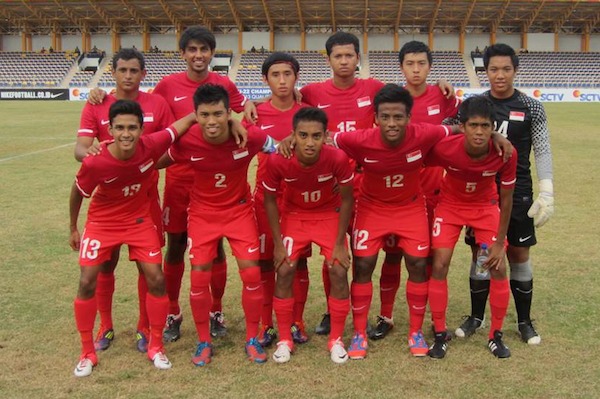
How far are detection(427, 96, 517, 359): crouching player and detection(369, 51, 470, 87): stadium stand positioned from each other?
4015 cm

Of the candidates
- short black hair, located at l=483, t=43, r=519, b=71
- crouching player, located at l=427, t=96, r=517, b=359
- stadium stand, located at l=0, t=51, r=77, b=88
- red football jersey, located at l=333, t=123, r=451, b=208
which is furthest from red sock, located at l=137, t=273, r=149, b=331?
stadium stand, located at l=0, t=51, r=77, b=88

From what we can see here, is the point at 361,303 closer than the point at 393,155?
No

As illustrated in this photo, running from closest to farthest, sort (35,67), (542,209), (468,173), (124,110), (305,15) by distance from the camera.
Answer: (124,110), (468,173), (542,209), (305,15), (35,67)

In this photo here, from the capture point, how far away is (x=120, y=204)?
3916 mm

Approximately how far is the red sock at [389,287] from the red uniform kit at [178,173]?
5.41ft

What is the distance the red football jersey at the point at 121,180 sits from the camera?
369 centimetres

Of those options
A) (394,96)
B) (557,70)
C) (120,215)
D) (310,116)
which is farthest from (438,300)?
(557,70)

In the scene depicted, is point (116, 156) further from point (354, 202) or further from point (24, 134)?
point (24, 134)

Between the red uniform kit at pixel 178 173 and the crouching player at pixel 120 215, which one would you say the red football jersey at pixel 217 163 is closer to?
the crouching player at pixel 120 215

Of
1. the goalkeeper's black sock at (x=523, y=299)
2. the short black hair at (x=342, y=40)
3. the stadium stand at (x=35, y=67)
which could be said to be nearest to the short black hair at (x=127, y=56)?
the short black hair at (x=342, y=40)

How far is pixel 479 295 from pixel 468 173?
1054 mm

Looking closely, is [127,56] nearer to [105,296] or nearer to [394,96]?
[105,296]

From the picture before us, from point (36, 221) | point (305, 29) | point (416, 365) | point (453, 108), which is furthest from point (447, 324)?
point (305, 29)

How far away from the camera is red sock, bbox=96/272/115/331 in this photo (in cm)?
417
